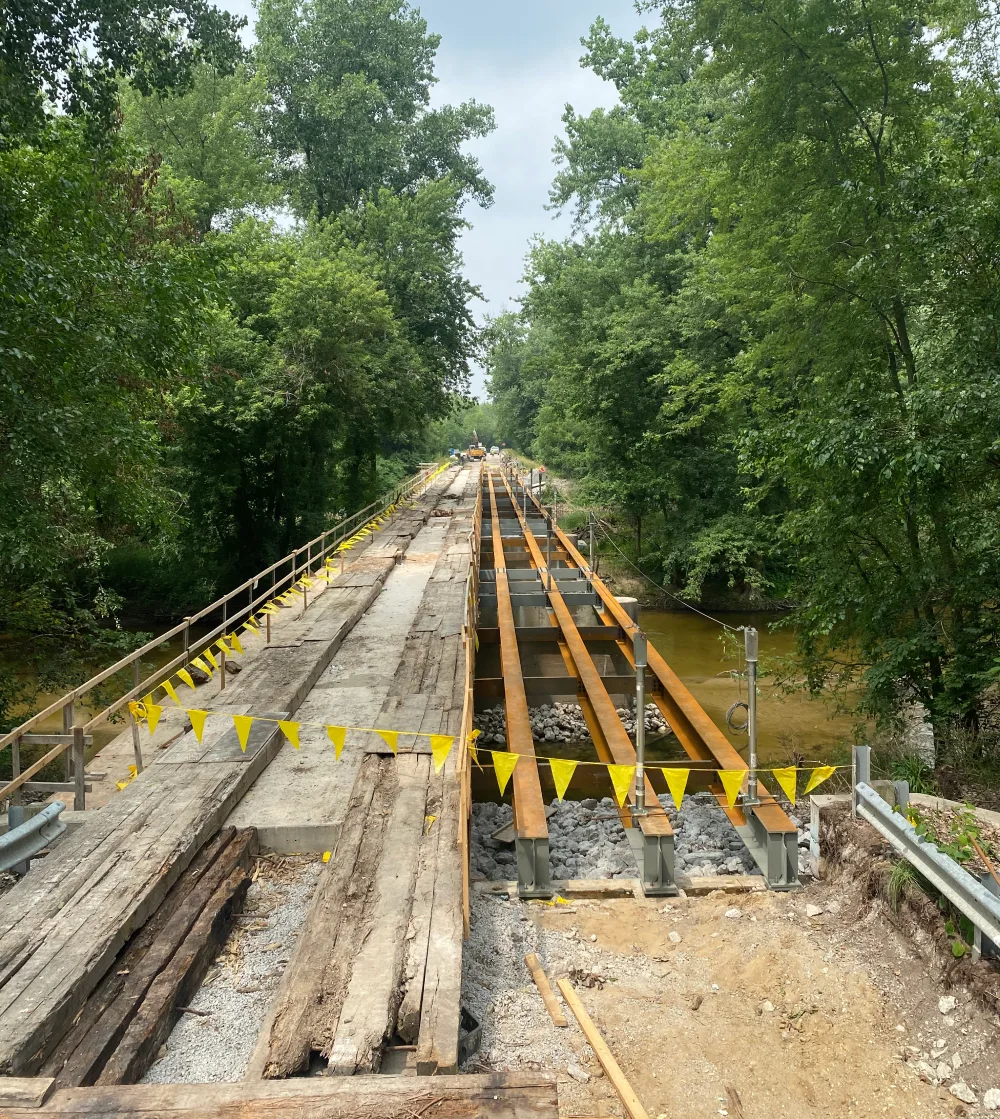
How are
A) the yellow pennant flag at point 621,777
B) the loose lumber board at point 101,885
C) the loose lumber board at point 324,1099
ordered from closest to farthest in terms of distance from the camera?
the loose lumber board at point 324,1099, the loose lumber board at point 101,885, the yellow pennant flag at point 621,777

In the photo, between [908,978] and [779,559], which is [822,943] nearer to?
[908,978]

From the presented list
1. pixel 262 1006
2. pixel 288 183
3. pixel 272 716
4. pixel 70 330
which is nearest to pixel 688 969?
pixel 262 1006

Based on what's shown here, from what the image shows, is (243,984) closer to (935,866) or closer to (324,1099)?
(324,1099)

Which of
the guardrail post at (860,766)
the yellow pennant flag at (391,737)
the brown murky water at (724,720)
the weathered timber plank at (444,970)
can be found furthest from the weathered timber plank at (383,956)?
the guardrail post at (860,766)

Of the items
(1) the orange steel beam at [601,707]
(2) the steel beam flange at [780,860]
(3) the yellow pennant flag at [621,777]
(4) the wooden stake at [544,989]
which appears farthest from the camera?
(1) the orange steel beam at [601,707]

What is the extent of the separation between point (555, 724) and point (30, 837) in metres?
9.69

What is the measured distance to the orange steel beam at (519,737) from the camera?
659 cm

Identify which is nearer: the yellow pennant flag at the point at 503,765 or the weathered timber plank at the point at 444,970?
the weathered timber plank at the point at 444,970

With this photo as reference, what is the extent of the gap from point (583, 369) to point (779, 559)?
27.0ft

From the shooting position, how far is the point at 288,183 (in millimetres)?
35906

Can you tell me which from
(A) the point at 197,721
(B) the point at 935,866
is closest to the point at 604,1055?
(B) the point at 935,866

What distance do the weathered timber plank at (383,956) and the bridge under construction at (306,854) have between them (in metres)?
0.01

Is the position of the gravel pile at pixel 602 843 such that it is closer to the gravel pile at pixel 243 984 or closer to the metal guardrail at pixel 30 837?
the gravel pile at pixel 243 984

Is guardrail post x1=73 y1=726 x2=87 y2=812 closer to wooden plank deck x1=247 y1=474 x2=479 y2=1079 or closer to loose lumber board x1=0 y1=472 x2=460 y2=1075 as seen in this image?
loose lumber board x1=0 y1=472 x2=460 y2=1075
